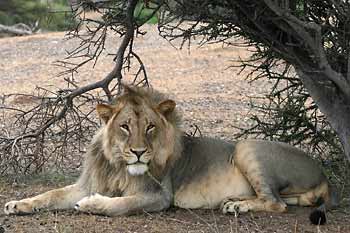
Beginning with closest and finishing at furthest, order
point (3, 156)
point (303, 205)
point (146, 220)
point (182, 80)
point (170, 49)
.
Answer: point (146, 220) < point (303, 205) < point (3, 156) < point (182, 80) < point (170, 49)

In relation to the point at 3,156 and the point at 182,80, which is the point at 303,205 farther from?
the point at 182,80

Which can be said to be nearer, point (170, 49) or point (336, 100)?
point (336, 100)

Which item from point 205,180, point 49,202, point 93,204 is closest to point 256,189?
point 205,180

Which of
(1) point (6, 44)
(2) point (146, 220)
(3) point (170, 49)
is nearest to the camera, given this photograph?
(2) point (146, 220)

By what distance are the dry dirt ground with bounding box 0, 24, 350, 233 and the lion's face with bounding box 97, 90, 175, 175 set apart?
0.39 metres

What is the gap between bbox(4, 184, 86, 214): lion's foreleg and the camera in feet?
19.3

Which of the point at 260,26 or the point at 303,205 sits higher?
the point at 260,26

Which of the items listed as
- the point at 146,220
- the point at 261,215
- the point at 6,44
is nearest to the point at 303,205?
the point at 261,215

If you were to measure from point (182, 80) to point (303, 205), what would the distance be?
8616 mm

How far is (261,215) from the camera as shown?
592 cm

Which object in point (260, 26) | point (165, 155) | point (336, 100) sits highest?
point (260, 26)

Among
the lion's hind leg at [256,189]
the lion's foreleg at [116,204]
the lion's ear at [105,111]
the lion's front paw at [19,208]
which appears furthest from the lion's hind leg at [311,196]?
the lion's front paw at [19,208]

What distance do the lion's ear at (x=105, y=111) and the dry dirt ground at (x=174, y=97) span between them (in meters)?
0.70

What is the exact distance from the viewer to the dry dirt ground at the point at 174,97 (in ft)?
18.4
